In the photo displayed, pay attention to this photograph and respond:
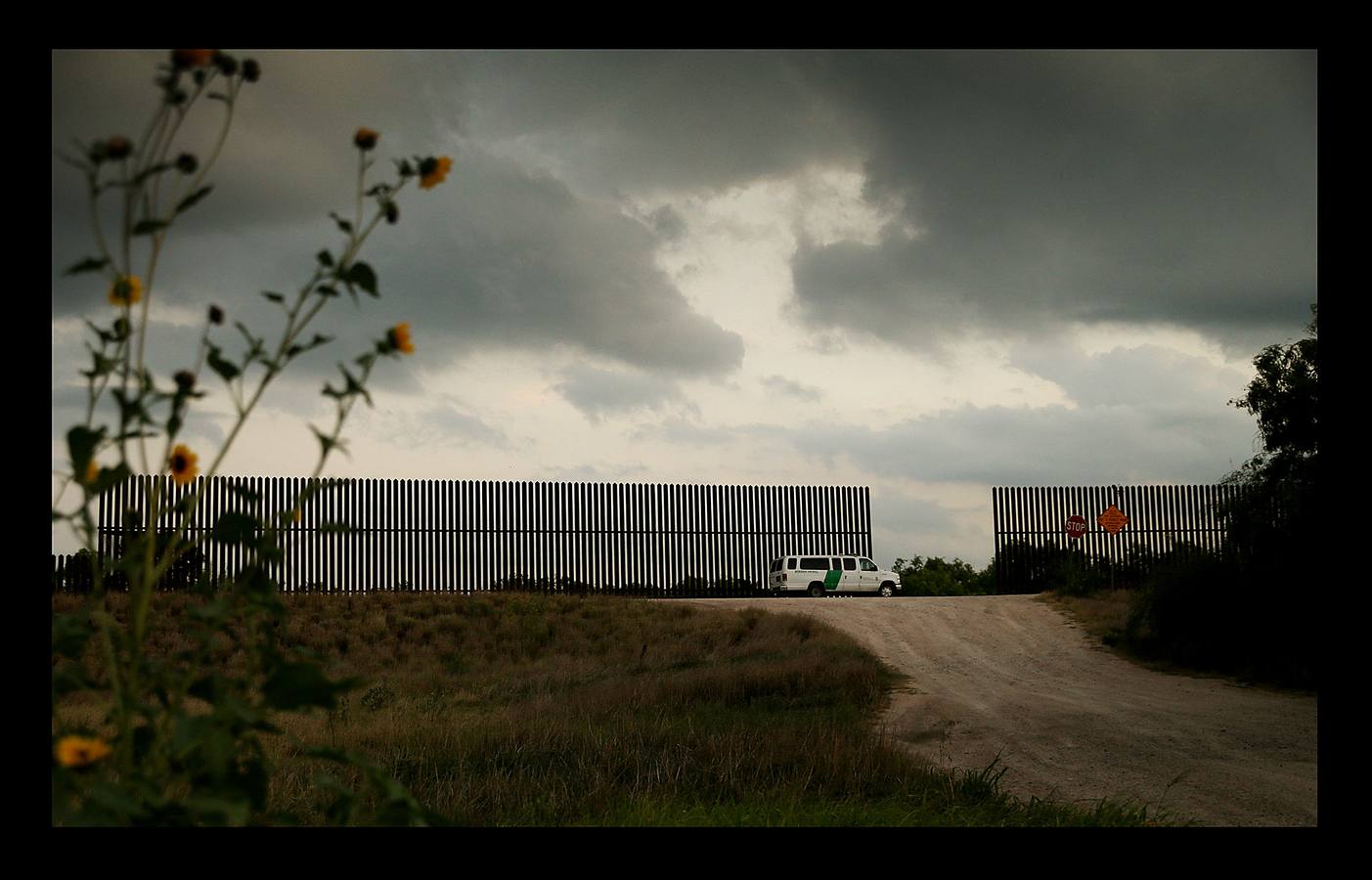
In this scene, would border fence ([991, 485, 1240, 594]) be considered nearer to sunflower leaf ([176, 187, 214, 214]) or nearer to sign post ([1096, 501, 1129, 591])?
sign post ([1096, 501, 1129, 591])

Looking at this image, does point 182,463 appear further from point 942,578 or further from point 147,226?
point 942,578

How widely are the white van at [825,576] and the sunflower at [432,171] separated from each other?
2094 cm

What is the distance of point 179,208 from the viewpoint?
1.66m

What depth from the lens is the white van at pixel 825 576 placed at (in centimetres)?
2245

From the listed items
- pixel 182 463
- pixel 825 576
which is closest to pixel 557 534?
pixel 825 576

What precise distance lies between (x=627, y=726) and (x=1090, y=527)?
1845 centimetres

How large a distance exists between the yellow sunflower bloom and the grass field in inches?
15.3

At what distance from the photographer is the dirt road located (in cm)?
698

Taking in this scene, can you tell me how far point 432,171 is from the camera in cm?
190

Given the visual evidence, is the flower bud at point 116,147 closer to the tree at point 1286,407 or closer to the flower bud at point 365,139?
the flower bud at point 365,139

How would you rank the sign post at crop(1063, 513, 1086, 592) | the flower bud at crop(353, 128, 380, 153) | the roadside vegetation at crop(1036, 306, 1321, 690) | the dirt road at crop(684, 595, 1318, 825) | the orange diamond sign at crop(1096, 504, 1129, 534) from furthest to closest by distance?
the orange diamond sign at crop(1096, 504, 1129, 534) → the sign post at crop(1063, 513, 1086, 592) → the roadside vegetation at crop(1036, 306, 1321, 690) → the dirt road at crop(684, 595, 1318, 825) → the flower bud at crop(353, 128, 380, 153)

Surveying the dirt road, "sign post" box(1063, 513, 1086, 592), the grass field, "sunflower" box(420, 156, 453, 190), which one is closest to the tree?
the dirt road
